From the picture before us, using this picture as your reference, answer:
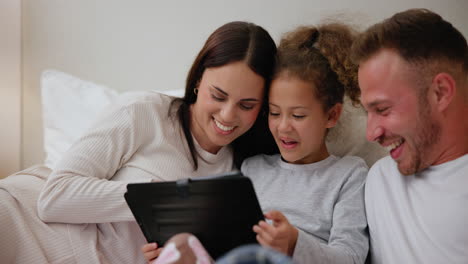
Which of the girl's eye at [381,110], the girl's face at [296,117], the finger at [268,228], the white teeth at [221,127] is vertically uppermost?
the girl's eye at [381,110]

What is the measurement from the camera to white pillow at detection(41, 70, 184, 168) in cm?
174

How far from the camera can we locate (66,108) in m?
1.79

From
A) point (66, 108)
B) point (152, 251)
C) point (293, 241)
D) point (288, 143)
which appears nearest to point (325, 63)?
point (288, 143)

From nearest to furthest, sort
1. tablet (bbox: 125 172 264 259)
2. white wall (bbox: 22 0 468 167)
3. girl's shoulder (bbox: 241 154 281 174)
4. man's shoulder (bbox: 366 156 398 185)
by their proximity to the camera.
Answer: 1. tablet (bbox: 125 172 264 259)
2. man's shoulder (bbox: 366 156 398 185)
3. girl's shoulder (bbox: 241 154 281 174)
4. white wall (bbox: 22 0 468 167)

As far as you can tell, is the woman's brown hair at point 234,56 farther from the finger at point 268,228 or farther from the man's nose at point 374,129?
the finger at point 268,228

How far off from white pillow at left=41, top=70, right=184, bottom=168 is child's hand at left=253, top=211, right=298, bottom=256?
0.89 meters

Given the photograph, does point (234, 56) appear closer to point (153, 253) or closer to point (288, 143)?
point (288, 143)

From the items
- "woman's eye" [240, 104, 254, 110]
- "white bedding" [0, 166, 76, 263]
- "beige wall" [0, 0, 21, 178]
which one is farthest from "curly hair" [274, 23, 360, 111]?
"beige wall" [0, 0, 21, 178]

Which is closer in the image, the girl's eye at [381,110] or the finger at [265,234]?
the finger at [265,234]

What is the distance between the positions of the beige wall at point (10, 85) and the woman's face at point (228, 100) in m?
1.33

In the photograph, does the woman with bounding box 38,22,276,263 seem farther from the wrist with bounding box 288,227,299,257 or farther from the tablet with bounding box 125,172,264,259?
the wrist with bounding box 288,227,299,257

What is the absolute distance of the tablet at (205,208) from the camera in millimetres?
873

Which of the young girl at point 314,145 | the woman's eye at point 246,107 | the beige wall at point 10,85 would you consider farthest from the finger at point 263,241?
the beige wall at point 10,85

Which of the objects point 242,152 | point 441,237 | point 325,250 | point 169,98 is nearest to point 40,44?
point 169,98
